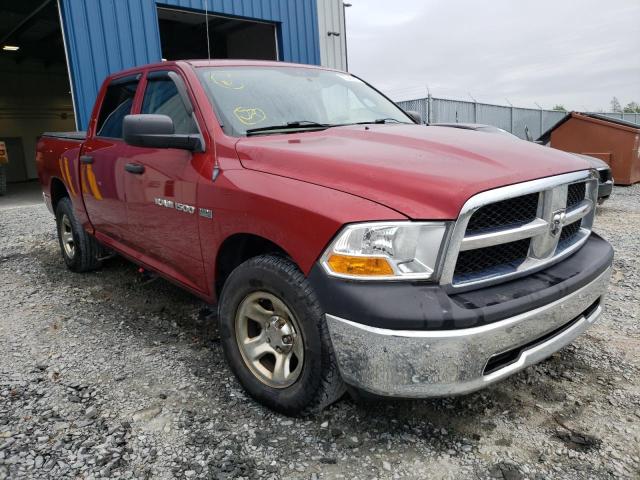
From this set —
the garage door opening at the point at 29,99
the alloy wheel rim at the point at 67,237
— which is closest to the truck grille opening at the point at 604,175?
the alloy wheel rim at the point at 67,237

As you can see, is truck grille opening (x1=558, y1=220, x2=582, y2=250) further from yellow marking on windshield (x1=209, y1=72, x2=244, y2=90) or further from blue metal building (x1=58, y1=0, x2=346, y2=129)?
blue metal building (x1=58, y1=0, x2=346, y2=129)

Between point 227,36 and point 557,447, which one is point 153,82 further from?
point 227,36

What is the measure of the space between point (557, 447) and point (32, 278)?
486cm

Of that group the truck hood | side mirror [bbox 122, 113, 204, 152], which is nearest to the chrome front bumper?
the truck hood

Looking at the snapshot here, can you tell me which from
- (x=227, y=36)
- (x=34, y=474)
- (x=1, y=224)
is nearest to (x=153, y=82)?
(x=34, y=474)

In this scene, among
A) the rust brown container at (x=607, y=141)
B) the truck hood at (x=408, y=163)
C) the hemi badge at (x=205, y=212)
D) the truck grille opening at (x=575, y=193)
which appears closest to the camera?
the truck hood at (x=408, y=163)

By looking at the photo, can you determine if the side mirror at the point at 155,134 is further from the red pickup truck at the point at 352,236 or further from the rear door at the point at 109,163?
the rear door at the point at 109,163

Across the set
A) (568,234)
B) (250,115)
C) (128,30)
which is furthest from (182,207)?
(128,30)

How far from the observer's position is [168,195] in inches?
117

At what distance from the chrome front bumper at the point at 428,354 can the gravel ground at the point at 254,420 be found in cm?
43

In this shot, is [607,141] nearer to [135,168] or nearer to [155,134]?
[135,168]

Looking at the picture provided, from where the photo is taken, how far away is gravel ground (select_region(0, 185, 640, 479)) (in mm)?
2100

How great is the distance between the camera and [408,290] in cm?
186

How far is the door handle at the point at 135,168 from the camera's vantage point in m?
3.22
